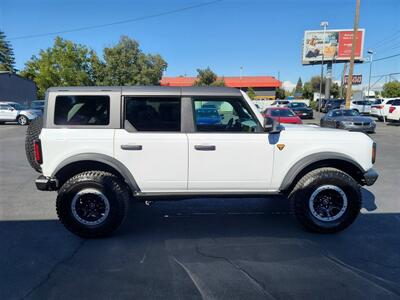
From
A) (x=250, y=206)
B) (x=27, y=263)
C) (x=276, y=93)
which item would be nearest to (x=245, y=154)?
(x=250, y=206)

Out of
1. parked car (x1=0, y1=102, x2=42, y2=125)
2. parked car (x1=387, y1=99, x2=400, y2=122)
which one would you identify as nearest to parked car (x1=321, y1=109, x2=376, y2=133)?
parked car (x1=387, y1=99, x2=400, y2=122)

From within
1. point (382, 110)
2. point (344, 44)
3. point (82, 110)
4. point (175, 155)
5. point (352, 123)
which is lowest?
point (175, 155)

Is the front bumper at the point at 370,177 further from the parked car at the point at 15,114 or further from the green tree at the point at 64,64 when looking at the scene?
the green tree at the point at 64,64

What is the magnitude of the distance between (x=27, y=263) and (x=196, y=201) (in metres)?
2.67

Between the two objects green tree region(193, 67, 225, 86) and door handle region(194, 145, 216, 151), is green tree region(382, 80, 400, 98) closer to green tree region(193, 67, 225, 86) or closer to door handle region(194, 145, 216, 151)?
green tree region(193, 67, 225, 86)

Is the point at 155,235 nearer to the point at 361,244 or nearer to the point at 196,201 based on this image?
the point at 196,201

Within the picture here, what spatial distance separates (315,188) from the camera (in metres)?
3.77

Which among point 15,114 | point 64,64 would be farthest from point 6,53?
point 15,114

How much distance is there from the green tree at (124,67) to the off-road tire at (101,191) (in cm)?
3858

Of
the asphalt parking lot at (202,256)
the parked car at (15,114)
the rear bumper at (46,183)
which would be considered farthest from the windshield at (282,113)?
the parked car at (15,114)

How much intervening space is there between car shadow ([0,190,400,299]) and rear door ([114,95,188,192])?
755 mm

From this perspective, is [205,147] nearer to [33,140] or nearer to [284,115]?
[33,140]

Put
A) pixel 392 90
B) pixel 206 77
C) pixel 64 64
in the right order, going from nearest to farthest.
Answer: pixel 64 64, pixel 206 77, pixel 392 90

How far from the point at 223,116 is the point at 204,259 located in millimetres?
1831
